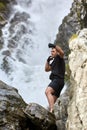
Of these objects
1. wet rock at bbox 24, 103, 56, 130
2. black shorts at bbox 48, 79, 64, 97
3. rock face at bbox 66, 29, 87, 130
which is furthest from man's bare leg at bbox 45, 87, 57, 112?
rock face at bbox 66, 29, 87, 130

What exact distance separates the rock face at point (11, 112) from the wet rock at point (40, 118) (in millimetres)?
215

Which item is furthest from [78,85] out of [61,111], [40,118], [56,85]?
[56,85]

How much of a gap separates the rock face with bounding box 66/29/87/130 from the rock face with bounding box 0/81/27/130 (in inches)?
70.1

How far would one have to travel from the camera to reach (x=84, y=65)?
8.95 meters

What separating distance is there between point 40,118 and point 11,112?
0.80 metres

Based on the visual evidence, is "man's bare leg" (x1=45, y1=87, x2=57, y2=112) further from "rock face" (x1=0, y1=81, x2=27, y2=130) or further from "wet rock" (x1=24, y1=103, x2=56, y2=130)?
"rock face" (x1=0, y1=81, x2=27, y2=130)

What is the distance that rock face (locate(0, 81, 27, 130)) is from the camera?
1066cm

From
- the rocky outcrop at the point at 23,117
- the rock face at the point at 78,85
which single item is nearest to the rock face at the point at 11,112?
the rocky outcrop at the point at 23,117

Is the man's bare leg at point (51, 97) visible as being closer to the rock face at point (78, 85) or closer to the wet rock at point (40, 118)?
the wet rock at point (40, 118)

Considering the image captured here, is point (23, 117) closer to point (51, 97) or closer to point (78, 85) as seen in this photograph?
point (51, 97)

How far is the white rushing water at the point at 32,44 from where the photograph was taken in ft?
94.7

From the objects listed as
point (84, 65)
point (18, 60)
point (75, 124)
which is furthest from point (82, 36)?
point (18, 60)

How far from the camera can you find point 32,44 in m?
34.3

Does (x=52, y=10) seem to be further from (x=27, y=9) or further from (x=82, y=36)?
(x=82, y=36)
